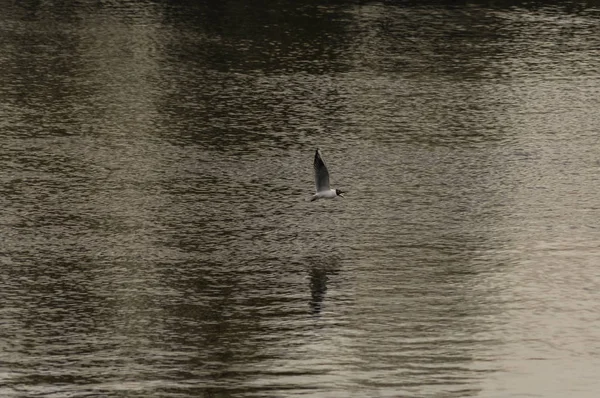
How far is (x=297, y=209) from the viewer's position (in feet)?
115

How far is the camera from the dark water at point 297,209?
85.6 ft

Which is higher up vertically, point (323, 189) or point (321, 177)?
point (321, 177)

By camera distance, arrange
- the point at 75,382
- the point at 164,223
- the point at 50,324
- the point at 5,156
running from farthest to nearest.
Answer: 1. the point at 5,156
2. the point at 164,223
3. the point at 50,324
4. the point at 75,382

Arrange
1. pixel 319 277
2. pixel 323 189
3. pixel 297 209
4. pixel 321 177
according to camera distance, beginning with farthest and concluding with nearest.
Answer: pixel 297 209 < pixel 323 189 < pixel 321 177 < pixel 319 277

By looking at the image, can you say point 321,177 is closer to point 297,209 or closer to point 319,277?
point 297,209

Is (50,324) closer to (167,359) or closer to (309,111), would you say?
(167,359)

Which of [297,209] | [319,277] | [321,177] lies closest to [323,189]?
[321,177]

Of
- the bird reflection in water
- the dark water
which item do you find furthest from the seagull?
the bird reflection in water

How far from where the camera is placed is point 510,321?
2805 centimetres

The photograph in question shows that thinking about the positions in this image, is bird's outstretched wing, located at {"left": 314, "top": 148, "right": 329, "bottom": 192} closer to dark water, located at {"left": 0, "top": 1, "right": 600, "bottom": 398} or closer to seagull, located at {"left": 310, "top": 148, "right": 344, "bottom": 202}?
seagull, located at {"left": 310, "top": 148, "right": 344, "bottom": 202}

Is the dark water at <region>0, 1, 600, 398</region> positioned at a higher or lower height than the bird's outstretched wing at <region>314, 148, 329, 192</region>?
lower

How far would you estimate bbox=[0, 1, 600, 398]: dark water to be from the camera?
26.1 metres

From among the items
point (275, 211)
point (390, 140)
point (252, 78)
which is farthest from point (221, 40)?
point (275, 211)

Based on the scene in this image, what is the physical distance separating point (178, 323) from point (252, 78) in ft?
70.2
